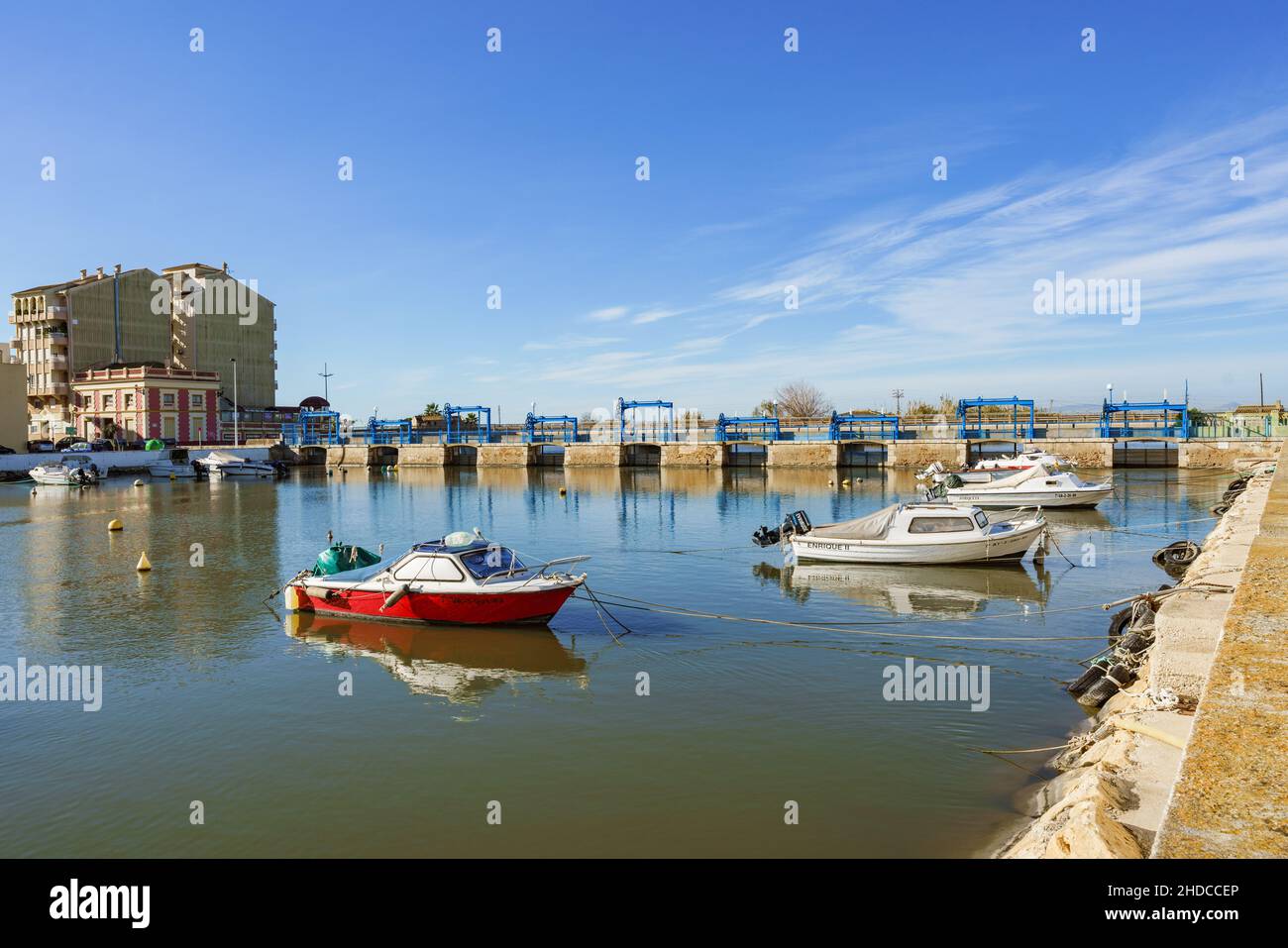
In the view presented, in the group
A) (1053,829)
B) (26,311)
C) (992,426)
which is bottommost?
(1053,829)

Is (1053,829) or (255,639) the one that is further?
(255,639)

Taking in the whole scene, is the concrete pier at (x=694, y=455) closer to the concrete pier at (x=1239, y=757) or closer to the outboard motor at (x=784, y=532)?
the outboard motor at (x=784, y=532)

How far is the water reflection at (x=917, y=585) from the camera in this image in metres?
20.6

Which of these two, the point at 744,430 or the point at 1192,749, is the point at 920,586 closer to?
the point at 1192,749

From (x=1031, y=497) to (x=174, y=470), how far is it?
6649 cm

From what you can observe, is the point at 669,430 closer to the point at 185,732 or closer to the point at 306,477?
the point at 306,477

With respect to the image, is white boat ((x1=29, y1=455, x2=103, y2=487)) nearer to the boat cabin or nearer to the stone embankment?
the boat cabin

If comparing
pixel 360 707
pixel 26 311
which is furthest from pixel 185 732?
pixel 26 311

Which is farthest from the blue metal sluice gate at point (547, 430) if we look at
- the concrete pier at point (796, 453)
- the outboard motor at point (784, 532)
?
the outboard motor at point (784, 532)

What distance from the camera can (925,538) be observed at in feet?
80.2

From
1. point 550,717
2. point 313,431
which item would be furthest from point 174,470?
point 550,717

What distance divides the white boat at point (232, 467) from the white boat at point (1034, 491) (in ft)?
191
